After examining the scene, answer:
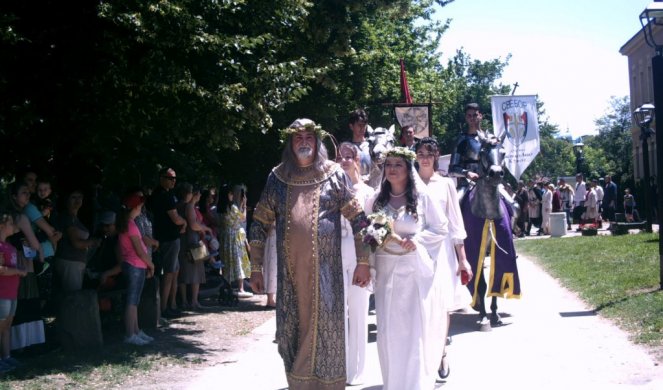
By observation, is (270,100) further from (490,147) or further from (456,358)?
(456,358)

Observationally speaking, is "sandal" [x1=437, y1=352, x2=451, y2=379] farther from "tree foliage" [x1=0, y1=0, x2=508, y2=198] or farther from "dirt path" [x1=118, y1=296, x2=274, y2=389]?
"tree foliage" [x1=0, y1=0, x2=508, y2=198]

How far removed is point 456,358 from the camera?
29.9 feet

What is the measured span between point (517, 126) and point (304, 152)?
1759cm

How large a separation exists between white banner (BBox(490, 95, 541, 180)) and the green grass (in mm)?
2486

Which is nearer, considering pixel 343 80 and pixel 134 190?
pixel 134 190

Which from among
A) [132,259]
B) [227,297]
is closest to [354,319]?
[132,259]

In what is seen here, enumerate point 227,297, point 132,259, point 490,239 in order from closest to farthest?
point 132,259, point 490,239, point 227,297

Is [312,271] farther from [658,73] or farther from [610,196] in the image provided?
[610,196]

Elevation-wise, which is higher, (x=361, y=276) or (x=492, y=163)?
(x=492, y=163)

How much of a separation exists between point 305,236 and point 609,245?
16.5m

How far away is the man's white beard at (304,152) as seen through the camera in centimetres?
676

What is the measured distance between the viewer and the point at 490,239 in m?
11.4

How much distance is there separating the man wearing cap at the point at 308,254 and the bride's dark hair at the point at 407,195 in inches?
17.0

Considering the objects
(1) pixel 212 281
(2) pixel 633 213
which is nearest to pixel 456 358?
(1) pixel 212 281
